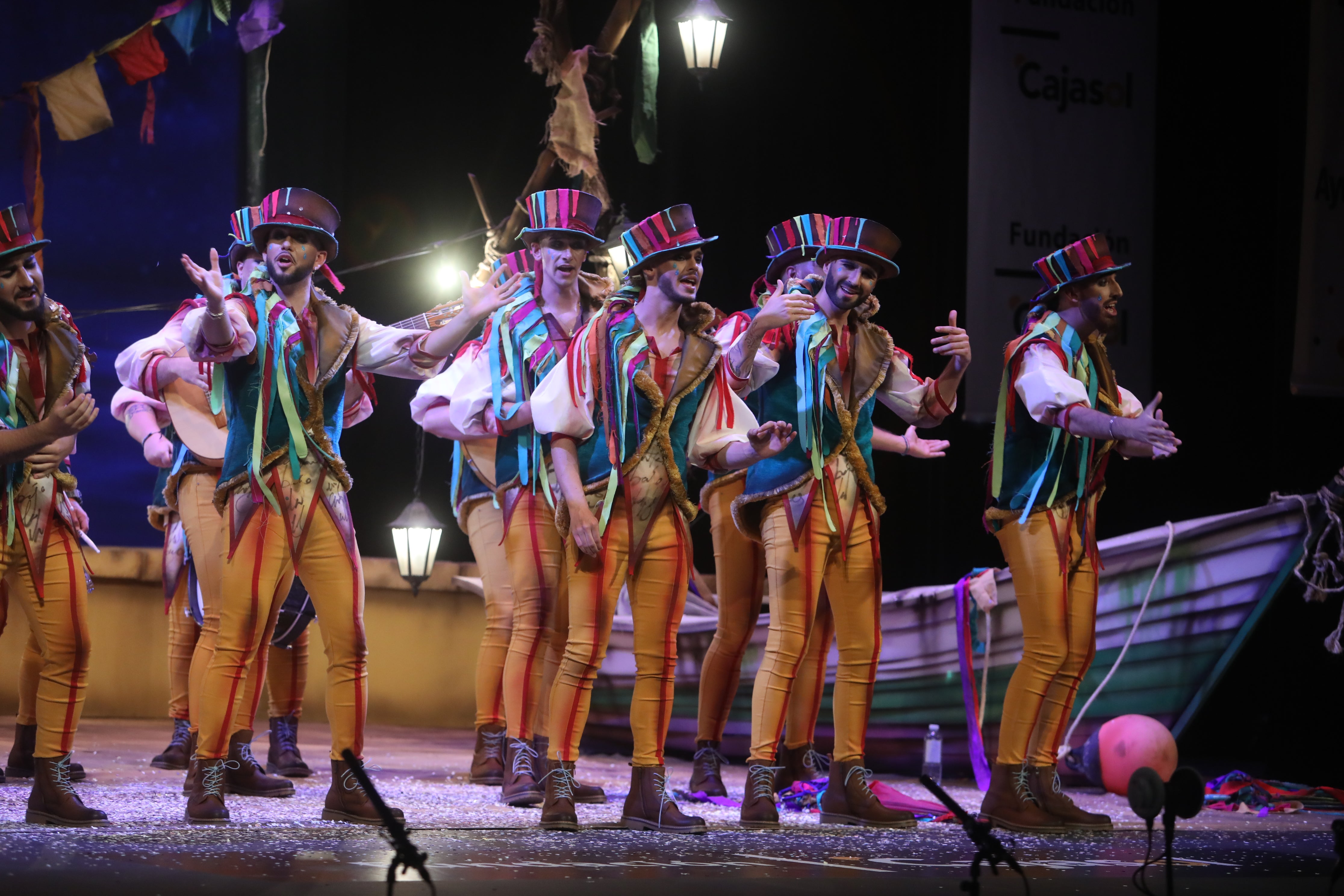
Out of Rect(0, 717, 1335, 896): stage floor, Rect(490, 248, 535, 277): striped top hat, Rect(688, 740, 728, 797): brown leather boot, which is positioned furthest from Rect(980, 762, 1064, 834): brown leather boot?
Rect(490, 248, 535, 277): striped top hat

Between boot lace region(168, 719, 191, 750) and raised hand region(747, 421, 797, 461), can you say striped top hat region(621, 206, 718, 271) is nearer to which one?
raised hand region(747, 421, 797, 461)

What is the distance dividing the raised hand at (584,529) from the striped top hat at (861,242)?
114 centimetres

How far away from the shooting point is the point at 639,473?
4090 mm

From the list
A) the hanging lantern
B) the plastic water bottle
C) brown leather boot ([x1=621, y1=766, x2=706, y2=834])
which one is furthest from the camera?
the hanging lantern

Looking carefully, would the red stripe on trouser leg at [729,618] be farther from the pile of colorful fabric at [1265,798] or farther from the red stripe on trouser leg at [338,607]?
the pile of colorful fabric at [1265,798]

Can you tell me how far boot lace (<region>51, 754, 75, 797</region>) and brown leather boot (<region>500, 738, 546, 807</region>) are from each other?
50.6 inches

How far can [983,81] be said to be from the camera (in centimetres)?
704

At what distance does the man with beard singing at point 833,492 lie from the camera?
432cm

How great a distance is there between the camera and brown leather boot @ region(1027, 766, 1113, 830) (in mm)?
4395

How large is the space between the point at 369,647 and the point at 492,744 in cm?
331

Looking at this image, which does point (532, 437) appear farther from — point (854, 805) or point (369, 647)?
point (369, 647)

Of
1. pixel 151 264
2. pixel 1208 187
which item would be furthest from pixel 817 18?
pixel 151 264

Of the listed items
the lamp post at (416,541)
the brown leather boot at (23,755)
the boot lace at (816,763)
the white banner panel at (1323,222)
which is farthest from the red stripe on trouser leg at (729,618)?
the white banner panel at (1323,222)

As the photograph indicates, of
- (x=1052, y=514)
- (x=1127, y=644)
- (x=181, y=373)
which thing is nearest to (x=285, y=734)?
(x=181, y=373)
